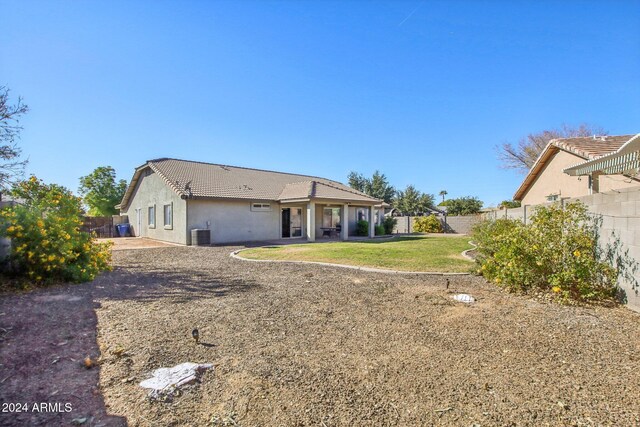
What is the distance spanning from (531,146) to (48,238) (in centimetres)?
3752

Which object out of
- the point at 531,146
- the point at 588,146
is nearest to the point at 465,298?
the point at 588,146

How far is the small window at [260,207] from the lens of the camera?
1954 cm

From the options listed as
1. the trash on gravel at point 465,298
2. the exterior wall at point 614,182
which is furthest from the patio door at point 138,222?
the exterior wall at point 614,182

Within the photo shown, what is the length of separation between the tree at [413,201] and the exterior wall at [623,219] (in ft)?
145

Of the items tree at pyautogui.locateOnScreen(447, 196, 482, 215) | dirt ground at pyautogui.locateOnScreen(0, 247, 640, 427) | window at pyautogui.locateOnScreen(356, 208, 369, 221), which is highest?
tree at pyautogui.locateOnScreen(447, 196, 482, 215)

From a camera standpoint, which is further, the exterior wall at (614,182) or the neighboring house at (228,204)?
the neighboring house at (228,204)

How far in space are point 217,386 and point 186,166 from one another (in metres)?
21.1

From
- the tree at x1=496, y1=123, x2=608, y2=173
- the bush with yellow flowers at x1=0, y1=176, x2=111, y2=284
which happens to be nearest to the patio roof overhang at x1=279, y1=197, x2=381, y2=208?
the bush with yellow flowers at x1=0, y1=176, x2=111, y2=284

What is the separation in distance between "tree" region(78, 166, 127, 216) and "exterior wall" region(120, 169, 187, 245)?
18.7 m

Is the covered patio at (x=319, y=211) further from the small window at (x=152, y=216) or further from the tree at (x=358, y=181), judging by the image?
the tree at (x=358, y=181)

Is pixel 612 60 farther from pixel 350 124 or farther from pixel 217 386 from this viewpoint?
pixel 217 386

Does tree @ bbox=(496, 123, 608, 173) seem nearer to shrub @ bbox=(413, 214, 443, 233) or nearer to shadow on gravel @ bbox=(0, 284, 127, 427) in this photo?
shrub @ bbox=(413, 214, 443, 233)

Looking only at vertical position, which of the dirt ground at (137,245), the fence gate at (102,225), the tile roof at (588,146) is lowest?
the dirt ground at (137,245)

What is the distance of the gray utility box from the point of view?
16.3 meters
